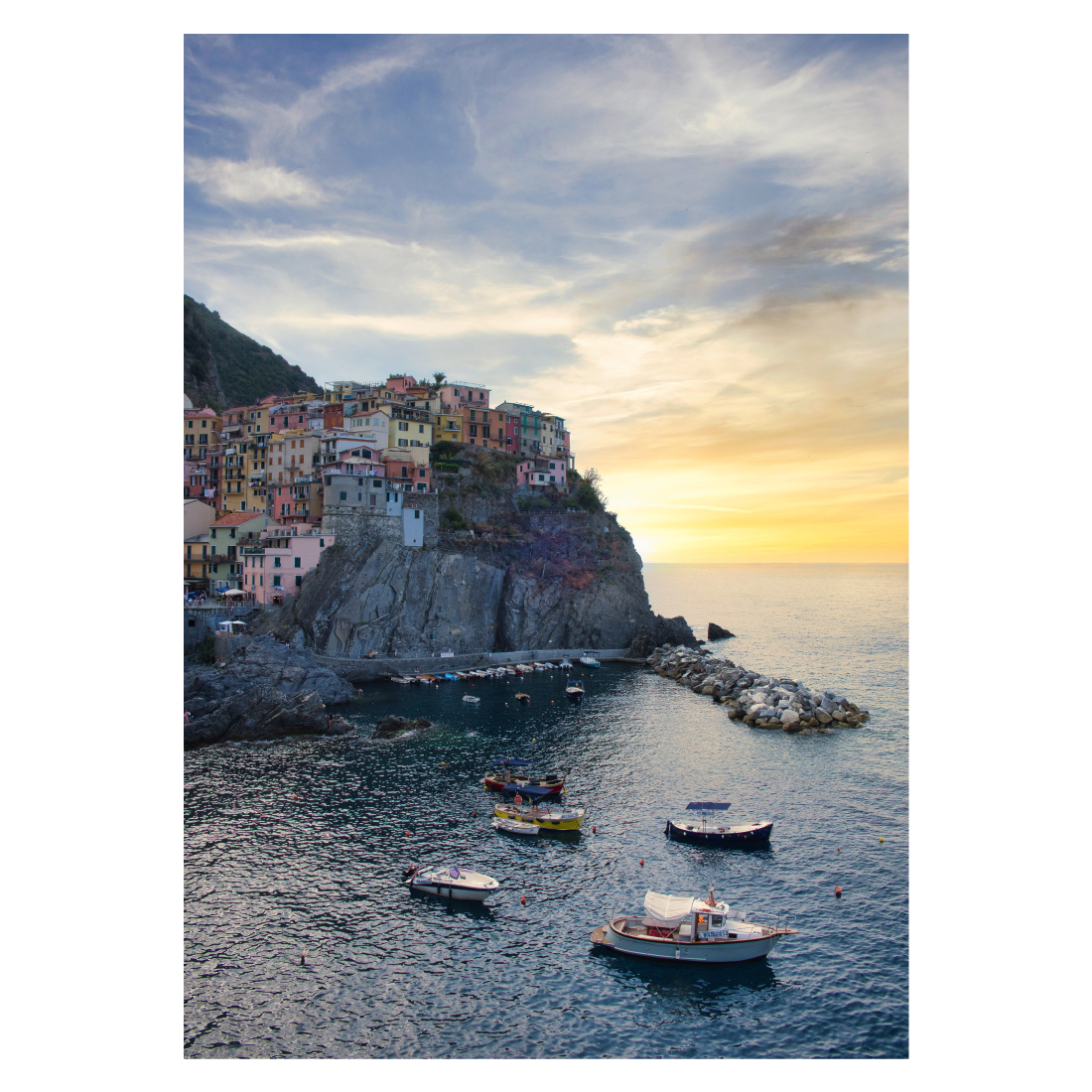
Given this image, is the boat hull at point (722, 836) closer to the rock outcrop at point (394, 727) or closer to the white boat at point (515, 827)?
the white boat at point (515, 827)

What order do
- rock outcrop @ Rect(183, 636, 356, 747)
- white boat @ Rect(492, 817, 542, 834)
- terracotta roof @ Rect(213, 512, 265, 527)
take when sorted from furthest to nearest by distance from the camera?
terracotta roof @ Rect(213, 512, 265, 527)
rock outcrop @ Rect(183, 636, 356, 747)
white boat @ Rect(492, 817, 542, 834)

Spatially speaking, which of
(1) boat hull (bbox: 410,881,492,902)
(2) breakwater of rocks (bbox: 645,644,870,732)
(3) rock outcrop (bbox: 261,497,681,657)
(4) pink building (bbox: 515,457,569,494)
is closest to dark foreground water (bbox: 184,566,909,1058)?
(1) boat hull (bbox: 410,881,492,902)

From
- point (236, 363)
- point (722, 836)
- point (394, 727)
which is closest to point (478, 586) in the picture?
point (394, 727)

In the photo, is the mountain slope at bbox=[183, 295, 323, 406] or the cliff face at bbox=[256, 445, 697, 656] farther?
the mountain slope at bbox=[183, 295, 323, 406]

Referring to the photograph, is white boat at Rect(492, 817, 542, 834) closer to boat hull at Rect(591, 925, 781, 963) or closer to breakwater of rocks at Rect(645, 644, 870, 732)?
boat hull at Rect(591, 925, 781, 963)
